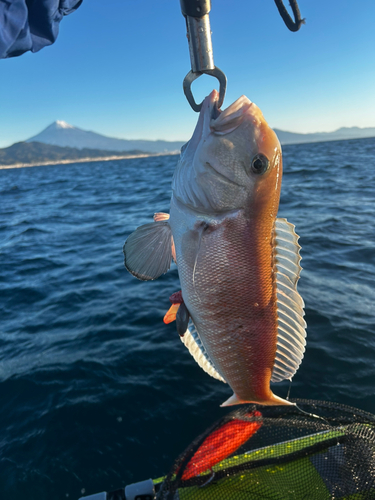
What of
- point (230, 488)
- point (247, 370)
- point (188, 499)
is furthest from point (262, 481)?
point (247, 370)

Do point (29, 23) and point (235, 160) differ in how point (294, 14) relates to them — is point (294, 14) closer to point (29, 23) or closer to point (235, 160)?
point (235, 160)

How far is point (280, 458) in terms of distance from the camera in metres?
3.30

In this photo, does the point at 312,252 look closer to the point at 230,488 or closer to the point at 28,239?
the point at 230,488

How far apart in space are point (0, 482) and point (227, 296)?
4.27 m

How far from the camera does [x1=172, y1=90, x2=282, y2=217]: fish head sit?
189 cm

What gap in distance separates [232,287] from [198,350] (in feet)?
2.20

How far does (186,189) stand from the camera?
2.05 meters

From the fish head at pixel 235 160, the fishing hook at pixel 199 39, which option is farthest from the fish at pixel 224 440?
the fishing hook at pixel 199 39

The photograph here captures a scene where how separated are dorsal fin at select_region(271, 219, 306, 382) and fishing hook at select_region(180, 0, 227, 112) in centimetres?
100

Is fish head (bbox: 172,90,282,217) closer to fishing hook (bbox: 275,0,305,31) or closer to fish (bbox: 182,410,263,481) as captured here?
fishing hook (bbox: 275,0,305,31)

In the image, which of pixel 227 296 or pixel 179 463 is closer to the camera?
pixel 227 296

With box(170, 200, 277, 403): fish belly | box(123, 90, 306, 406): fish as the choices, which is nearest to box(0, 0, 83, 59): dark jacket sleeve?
box(123, 90, 306, 406): fish

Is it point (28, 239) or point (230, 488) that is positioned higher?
point (28, 239)

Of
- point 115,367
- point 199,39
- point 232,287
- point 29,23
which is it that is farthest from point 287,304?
point 115,367
